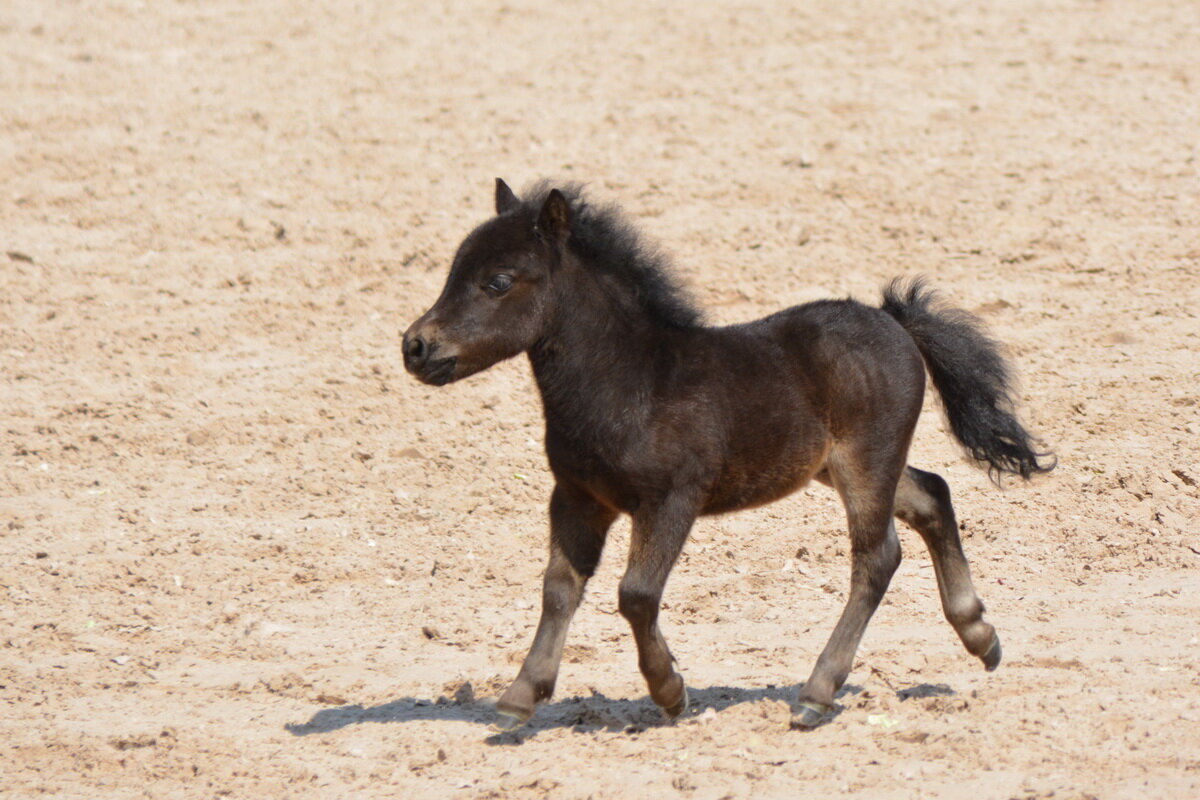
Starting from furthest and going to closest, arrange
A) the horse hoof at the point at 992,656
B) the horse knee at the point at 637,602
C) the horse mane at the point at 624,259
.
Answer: the horse hoof at the point at 992,656, the horse mane at the point at 624,259, the horse knee at the point at 637,602

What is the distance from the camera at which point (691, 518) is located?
5.52 m

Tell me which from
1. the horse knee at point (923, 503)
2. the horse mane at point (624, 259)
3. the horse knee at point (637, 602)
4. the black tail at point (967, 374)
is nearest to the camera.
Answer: the horse knee at point (637, 602)

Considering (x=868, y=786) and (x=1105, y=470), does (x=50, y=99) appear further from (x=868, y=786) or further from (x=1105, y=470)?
(x=868, y=786)

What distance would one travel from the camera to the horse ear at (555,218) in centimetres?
555

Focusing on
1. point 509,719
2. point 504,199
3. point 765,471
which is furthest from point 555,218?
point 509,719

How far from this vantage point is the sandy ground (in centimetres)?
567

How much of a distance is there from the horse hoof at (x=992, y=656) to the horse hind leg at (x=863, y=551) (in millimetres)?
536

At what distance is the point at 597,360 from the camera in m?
5.62

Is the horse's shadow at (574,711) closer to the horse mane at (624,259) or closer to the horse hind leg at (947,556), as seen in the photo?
the horse hind leg at (947,556)

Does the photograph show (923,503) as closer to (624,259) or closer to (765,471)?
(765,471)

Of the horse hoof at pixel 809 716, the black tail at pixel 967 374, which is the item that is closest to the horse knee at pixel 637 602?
the horse hoof at pixel 809 716

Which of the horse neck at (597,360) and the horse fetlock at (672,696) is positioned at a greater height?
the horse neck at (597,360)

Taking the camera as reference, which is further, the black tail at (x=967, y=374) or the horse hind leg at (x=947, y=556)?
the black tail at (x=967, y=374)

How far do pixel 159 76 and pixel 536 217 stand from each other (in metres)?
9.45
